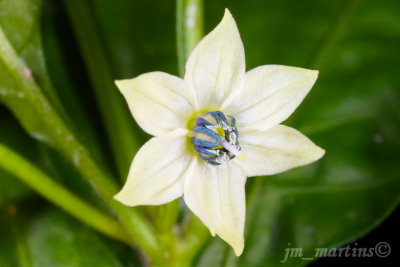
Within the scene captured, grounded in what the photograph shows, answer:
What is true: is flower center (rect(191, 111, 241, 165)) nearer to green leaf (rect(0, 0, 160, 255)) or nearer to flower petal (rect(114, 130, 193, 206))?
flower petal (rect(114, 130, 193, 206))

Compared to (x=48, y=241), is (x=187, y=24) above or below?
above

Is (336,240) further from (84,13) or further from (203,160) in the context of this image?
(84,13)

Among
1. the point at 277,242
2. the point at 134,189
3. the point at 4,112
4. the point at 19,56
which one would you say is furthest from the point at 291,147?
the point at 4,112

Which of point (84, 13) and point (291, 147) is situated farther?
point (84, 13)

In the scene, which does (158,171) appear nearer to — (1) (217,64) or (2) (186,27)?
(1) (217,64)
